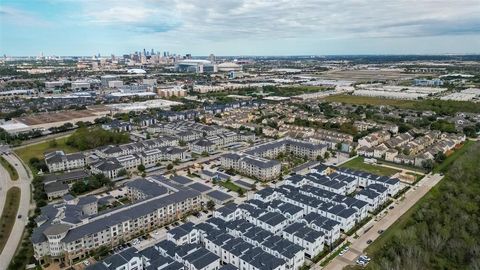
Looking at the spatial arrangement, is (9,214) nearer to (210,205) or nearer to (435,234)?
(210,205)

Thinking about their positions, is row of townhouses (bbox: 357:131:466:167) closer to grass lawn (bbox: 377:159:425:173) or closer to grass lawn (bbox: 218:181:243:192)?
grass lawn (bbox: 377:159:425:173)

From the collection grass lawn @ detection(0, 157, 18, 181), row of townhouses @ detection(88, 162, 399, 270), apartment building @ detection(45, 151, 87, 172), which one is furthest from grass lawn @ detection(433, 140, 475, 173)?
grass lawn @ detection(0, 157, 18, 181)

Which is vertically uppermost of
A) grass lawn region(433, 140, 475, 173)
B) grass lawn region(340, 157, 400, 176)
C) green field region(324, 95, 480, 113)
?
green field region(324, 95, 480, 113)

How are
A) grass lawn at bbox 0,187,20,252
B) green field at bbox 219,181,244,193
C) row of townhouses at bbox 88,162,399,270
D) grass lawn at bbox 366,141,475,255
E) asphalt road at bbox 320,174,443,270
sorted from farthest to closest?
green field at bbox 219,181,244,193, grass lawn at bbox 0,187,20,252, grass lawn at bbox 366,141,475,255, asphalt road at bbox 320,174,443,270, row of townhouses at bbox 88,162,399,270

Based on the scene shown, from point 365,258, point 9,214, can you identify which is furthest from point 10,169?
point 365,258

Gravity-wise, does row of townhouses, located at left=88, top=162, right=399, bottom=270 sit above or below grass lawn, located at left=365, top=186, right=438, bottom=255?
above

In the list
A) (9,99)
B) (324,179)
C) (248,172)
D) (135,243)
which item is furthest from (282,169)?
(9,99)

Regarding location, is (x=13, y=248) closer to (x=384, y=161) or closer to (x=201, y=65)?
(x=384, y=161)
